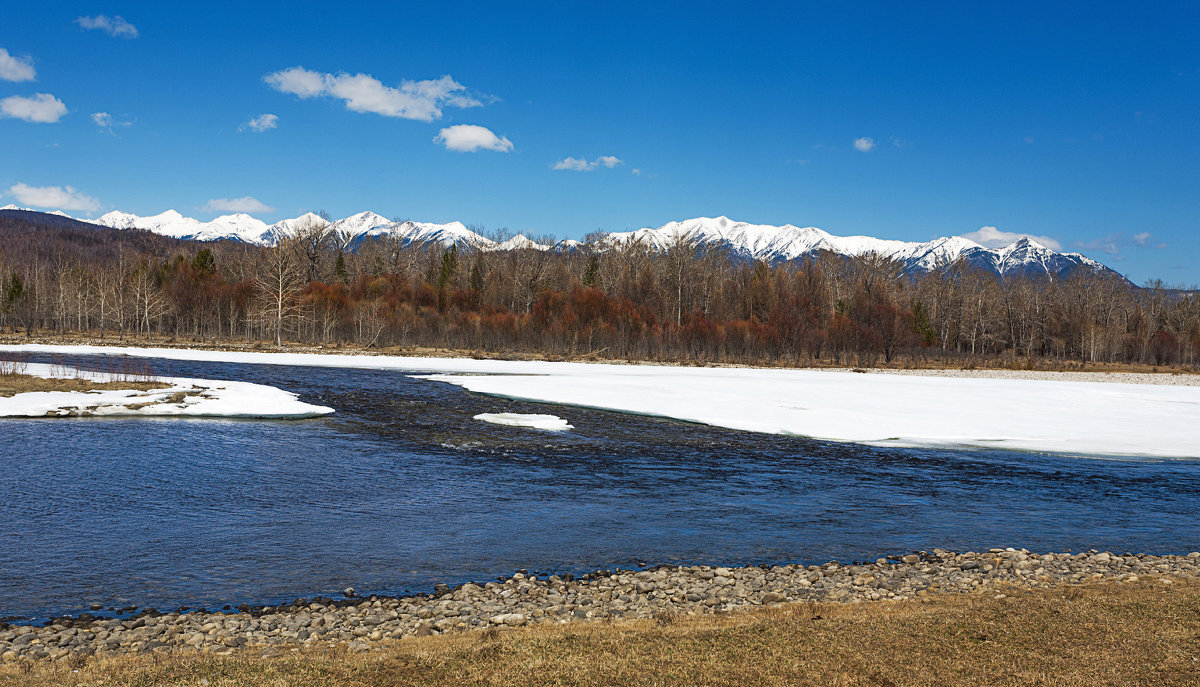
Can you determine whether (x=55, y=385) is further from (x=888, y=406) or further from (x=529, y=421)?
(x=888, y=406)

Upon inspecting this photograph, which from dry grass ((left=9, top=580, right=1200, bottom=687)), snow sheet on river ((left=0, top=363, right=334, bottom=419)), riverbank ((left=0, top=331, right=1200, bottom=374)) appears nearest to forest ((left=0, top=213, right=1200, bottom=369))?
riverbank ((left=0, top=331, right=1200, bottom=374))

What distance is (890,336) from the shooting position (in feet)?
236

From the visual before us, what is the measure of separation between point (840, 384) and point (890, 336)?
117 feet

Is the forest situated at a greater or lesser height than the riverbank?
greater

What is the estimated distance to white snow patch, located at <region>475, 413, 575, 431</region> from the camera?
23781 mm

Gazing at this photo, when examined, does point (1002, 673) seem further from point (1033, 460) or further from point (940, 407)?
point (940, 407)

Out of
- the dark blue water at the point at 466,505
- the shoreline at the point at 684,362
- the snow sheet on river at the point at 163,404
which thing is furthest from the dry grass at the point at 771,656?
the shoreline at the point at 684,362

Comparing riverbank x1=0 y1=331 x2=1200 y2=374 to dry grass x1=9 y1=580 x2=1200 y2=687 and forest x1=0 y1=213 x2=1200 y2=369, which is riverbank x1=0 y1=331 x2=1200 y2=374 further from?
dry grass x1=9 y1=580 x2=1200 y2=687

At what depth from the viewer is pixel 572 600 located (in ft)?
28.6

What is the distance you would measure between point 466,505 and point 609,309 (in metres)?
65.2

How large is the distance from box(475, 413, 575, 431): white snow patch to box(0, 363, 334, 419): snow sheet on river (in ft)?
18.4

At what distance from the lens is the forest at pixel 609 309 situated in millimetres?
72438

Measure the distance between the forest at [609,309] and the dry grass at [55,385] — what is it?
3433 cm

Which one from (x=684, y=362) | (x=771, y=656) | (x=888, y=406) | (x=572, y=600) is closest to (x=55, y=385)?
(x=572, y=600)
